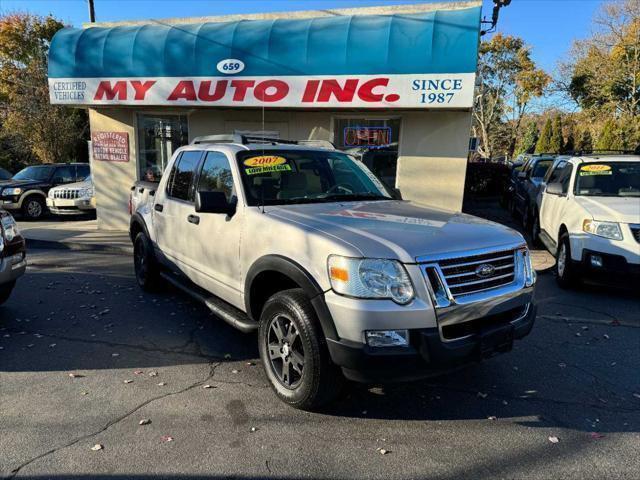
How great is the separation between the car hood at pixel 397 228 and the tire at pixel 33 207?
13372 mm

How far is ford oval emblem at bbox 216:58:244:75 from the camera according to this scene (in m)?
9.13

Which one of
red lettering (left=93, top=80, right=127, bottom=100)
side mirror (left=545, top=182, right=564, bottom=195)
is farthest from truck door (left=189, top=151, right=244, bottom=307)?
red lettering (left=93, top=80, right=127, bottom=100)

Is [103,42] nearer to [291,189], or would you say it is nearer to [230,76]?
[230,76]

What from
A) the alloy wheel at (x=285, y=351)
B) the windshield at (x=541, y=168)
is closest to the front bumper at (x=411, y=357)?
the alloy wheel at (x=285, y=351)

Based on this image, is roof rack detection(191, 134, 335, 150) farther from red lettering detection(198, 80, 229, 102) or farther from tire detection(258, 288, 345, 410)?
red lettering detection(198, 80, 229, 102)

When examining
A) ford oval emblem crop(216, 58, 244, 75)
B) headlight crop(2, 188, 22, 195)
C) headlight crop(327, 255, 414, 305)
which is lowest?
headlight crop(2, 188, 22, 195)

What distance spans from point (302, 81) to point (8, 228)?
18.4 ft

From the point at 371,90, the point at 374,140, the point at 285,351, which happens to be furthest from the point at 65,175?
the point at 285,351

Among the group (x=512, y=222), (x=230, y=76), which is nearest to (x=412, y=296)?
(x=230, y=76)

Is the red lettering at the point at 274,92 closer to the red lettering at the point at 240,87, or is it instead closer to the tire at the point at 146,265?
the red lettering at the point at 240,87

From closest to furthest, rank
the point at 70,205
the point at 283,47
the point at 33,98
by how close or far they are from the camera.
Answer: the point at 283,47 → the point at 70,205 → the point at 33,98

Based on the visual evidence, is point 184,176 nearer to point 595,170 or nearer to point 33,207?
point 595,170

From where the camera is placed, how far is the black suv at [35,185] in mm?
13969

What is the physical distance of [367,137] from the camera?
9.80 metres
